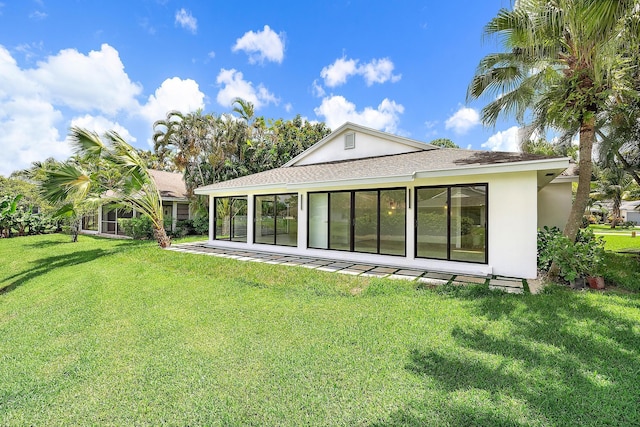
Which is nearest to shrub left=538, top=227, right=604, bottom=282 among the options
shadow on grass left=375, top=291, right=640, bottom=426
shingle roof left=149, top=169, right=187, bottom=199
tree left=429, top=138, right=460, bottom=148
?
shadow on grass left=375, top=291, right=640, bottom=426

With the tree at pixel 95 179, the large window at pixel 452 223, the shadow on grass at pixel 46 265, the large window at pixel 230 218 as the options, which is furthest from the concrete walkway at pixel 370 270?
the shadow on grass at pixel 46 265

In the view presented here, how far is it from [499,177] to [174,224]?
19.4m

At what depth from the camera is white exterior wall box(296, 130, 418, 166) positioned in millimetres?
13680

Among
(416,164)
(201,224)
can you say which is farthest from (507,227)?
(201,224)

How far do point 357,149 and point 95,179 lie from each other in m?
13.2

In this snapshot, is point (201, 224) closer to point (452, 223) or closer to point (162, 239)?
point (162, 239)

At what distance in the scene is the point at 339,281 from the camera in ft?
25.0

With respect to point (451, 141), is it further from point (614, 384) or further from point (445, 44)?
point (614, 384)

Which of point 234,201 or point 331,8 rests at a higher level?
point 331,8

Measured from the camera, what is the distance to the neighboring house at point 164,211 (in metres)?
20.3

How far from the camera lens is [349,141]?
583 inches

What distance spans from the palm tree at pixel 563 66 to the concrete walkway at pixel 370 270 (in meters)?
2.41

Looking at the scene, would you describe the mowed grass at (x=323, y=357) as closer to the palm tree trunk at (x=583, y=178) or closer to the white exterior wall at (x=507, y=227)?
the white exterior wall at (x=507, y=227)

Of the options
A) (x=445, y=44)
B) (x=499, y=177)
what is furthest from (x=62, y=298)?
(x=445, y=44)
